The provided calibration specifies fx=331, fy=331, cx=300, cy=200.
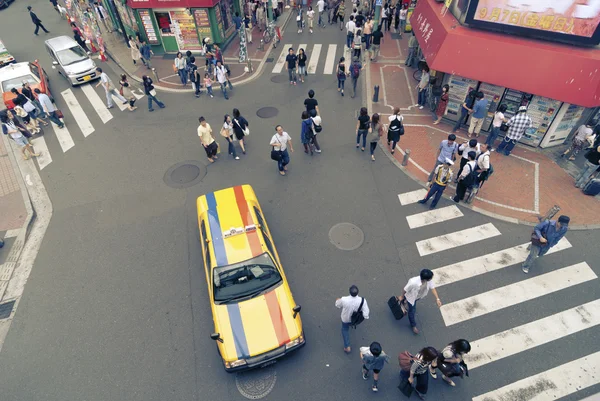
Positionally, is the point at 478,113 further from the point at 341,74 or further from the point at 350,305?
Result: the point at 350,305

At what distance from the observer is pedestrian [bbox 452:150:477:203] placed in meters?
9.46

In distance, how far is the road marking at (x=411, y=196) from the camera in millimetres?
10828

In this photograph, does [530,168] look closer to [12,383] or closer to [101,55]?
[12,383]

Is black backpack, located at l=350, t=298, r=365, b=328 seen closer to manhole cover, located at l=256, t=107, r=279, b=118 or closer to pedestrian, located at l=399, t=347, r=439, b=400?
pedestrian, located at l=399, t=347, r=439, b=400

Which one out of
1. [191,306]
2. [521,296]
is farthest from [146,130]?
[521,296]

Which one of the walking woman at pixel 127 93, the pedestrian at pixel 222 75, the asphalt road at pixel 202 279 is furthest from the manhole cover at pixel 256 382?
the walking woman at pixel 127 93

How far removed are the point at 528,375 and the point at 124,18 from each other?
2549 cm

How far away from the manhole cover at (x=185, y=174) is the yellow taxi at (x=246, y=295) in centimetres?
376

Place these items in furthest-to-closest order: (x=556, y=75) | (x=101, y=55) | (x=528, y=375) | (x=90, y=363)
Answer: (x=101, y=55) < (x=556, y=75) < (x=90, y=363) < (x=528, y=375)

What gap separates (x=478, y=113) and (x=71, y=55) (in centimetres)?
2029

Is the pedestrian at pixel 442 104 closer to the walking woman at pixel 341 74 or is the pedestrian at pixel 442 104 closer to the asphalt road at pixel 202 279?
the asphalt road at pixel 202 279

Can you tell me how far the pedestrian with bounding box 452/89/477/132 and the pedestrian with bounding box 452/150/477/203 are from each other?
3.78 m

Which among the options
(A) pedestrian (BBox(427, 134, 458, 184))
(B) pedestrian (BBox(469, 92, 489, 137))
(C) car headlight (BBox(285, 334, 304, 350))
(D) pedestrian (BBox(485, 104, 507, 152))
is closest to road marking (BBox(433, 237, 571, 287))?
(A) pedestrian (BBox(427, 134, 458, 184))

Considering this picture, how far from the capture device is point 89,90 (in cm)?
1744
